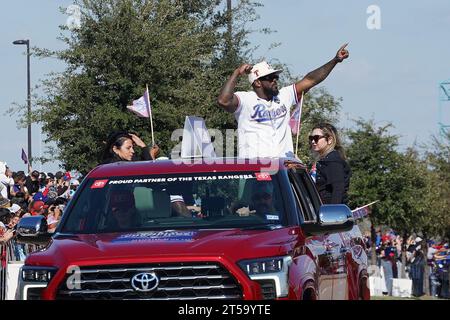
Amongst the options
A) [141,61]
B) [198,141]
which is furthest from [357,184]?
[198,141]

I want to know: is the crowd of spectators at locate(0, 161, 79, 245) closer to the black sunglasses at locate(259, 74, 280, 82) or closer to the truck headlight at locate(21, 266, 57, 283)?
the black sunglasses at locate(259, 74, 280, 82)

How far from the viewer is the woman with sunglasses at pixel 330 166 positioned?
38.3 feet

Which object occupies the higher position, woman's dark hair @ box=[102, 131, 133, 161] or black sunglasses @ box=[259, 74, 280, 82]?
black sunglasses @ box=[259, 74, 280, 82]

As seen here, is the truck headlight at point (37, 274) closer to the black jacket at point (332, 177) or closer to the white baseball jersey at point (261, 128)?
the white baseball jersey at point (261, 128)

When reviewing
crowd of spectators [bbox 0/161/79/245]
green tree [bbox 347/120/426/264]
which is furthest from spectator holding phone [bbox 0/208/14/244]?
green tree [bbox 347/120/426/264]

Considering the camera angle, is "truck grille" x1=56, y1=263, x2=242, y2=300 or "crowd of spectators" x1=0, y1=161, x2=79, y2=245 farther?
"crowd of spectators" x1=0, y1=161, x2=79, y2=245

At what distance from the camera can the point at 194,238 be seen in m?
7.95

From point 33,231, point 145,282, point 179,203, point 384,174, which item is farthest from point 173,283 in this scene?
point 384,174

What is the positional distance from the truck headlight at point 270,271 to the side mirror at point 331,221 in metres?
0.78

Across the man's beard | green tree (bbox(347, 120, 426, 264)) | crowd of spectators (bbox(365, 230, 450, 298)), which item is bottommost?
crowd of spectators (bbox(365, 230, 450, 298))

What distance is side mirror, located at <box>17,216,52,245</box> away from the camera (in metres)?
8.71

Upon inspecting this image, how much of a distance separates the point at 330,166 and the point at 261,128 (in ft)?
2.62
